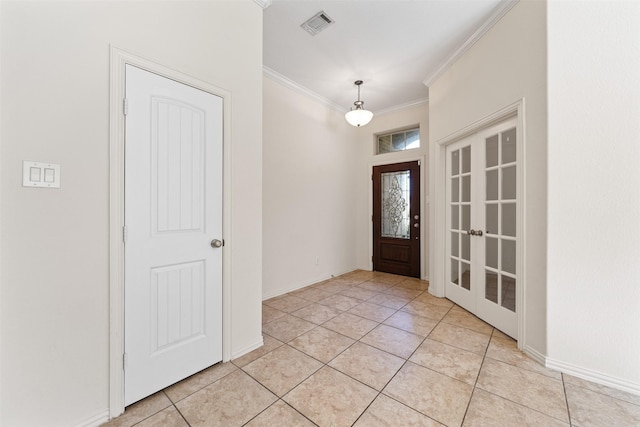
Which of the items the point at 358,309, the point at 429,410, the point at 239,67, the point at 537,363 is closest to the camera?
the point at 429,410

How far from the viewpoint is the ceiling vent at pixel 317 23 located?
7.95 feet

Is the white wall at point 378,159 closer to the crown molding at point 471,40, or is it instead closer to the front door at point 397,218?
the front door at point 397,218

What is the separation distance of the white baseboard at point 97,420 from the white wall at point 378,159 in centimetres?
410

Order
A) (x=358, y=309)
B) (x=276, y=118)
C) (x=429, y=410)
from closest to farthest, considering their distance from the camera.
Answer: (x=429, y=410) → (x=358, y=309) → (x=276, y=118)

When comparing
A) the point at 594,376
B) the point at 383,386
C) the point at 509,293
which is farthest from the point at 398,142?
the point at 383,386

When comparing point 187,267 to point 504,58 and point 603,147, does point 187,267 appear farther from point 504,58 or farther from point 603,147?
point 504,58

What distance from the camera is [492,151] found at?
2.60 m

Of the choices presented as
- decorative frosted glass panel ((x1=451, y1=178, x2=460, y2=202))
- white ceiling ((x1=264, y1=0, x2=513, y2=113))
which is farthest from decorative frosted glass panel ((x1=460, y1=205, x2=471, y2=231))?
white ceiling ((x1=264, y1=0, x2=513, y2=113))

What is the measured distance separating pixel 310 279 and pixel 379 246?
1.53 m

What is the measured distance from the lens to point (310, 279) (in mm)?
4047

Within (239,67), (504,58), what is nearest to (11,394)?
(239,67)

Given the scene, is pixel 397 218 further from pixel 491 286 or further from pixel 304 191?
pixel 491 286

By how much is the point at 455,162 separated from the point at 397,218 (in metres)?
1.61

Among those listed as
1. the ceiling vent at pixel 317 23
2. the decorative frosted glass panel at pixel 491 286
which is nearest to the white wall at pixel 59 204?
the ceiling vent at pixel 317 23
